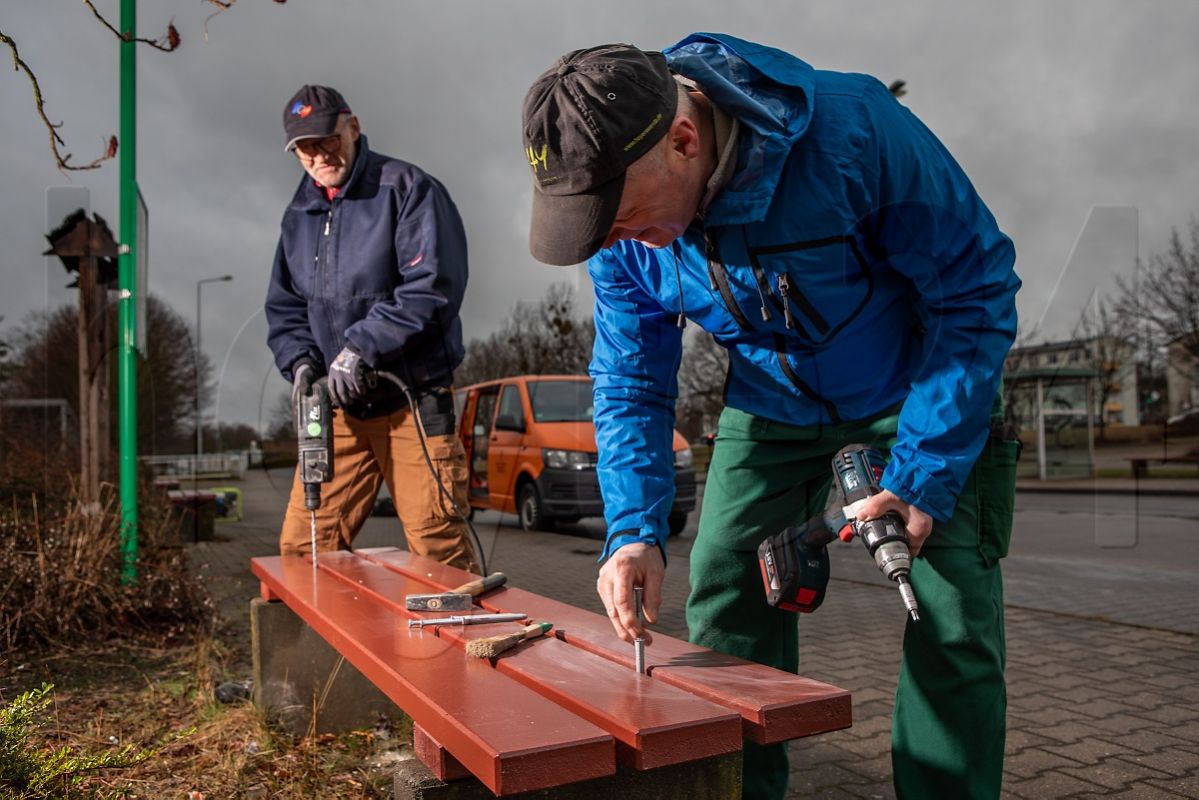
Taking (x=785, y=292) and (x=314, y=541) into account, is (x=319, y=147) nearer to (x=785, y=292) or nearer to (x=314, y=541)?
(x=314, y=541)

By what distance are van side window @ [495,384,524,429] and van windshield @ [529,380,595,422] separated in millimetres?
230

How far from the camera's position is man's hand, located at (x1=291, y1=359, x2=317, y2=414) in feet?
12.6

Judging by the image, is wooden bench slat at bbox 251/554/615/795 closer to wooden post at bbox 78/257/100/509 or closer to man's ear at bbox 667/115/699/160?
man's ear at bbox 667/115/699/160

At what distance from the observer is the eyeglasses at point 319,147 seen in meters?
3.78

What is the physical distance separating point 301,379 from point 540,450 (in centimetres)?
765

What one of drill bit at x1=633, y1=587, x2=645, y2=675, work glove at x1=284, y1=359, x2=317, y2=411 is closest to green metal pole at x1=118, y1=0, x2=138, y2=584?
work glove at x1=284, y1=359, x2=317, y2=411

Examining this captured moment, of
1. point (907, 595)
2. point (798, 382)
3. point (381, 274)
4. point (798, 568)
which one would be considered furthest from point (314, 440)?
point (907, 595)

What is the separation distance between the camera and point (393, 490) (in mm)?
3965

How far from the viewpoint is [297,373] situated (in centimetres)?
392

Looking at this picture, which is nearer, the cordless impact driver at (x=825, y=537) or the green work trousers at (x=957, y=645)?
the cordless impact driver at (x=825, y=537)

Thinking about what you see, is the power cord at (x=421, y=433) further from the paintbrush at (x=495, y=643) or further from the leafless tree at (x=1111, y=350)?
the leafless tree at (x=1111, y=350)

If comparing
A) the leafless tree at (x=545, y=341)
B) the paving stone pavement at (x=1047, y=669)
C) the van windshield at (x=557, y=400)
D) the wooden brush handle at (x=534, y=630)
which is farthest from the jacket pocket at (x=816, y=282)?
the leafless tree at (x=545, y=341)

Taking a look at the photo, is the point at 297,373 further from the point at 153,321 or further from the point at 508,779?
the point at 153,321

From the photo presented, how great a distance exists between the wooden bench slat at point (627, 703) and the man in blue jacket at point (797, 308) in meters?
0.17
